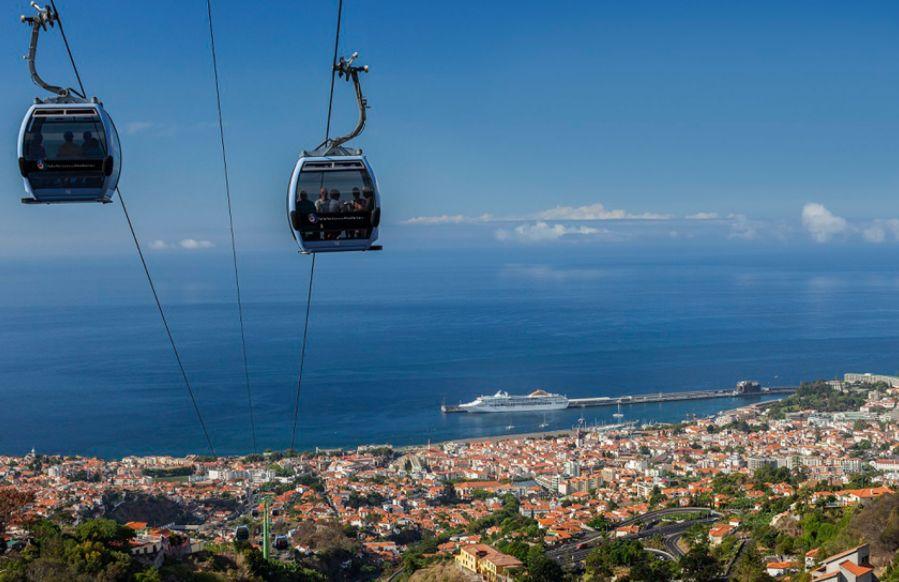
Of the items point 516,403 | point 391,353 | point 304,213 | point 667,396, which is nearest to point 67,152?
point 304,213

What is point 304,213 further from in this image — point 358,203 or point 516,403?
point 516,403

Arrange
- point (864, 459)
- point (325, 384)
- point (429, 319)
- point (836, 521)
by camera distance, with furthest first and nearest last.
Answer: point (429, 319)
point (325, 384)
point (864, 459)
point (836, 521)

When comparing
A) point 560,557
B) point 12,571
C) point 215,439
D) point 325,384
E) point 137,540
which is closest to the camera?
point 12,571

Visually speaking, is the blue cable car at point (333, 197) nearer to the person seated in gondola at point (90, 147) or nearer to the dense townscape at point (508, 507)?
the person seated in gondola at point (90, 147)

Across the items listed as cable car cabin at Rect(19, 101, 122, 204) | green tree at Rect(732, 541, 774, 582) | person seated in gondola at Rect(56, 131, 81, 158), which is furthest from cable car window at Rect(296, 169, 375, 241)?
green tree at Rect(732, 541, 774, 582)

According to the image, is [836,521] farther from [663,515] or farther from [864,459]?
[864,459]

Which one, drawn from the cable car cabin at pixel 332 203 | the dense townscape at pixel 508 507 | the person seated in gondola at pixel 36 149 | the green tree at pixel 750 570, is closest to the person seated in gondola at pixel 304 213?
the cable car cabin at pixel 332 203

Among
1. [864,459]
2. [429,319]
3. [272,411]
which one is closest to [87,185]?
[864,459]
